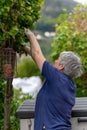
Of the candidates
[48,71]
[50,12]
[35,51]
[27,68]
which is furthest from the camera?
[50,12]

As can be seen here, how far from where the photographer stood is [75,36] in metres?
8.98

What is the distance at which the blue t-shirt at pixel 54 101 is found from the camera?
3967 mm

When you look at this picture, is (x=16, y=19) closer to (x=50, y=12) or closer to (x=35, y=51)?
(x=35, y=51)

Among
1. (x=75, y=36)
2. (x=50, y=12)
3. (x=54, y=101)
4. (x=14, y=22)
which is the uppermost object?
(x=50, y=12)

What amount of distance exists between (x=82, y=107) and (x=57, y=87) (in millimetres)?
648

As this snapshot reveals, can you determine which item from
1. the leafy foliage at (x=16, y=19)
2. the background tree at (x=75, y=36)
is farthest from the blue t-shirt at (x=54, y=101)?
the background tree at (x=75, y=36)

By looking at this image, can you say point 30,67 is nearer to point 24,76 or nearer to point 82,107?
point 24,76

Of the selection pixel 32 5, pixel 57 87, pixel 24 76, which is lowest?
pixel 24 76

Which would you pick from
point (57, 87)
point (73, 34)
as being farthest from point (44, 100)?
point (73, 34)

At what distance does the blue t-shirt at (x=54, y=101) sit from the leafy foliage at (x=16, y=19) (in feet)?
1.52

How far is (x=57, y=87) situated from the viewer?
3988mm

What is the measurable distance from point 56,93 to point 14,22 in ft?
2.76

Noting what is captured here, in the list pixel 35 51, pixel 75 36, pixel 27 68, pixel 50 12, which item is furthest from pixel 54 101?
pixel 50 12

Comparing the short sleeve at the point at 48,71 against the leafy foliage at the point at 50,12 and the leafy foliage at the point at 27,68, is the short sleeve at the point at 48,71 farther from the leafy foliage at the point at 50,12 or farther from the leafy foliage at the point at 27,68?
the leafy foliage at the point at 50,12
